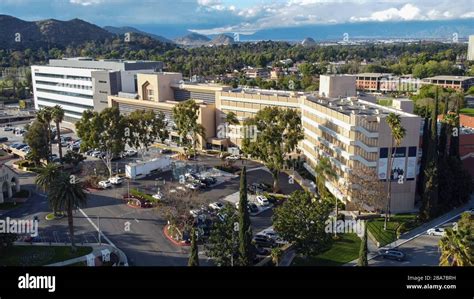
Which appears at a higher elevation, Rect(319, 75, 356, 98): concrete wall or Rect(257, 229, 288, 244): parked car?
Rect(319, 75, 356, 98): concrete wall

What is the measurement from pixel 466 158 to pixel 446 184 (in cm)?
1196

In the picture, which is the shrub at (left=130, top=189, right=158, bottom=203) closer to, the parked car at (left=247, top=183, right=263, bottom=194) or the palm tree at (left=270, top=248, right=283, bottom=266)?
the parked car at (left=247, top=183, right=263, bottom=194)

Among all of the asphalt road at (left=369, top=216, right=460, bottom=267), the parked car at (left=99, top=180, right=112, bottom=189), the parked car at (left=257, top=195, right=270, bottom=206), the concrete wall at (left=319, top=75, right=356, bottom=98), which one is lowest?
the asphalt road at (left=369, top=216, right=460, bottom=267)

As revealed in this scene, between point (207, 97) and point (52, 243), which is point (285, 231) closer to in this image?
point (52, 243)

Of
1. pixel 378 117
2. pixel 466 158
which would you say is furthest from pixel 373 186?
pixel 466 158

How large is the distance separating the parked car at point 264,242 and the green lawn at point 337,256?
2808 mm

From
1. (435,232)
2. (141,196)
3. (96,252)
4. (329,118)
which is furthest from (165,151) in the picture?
(435,232)

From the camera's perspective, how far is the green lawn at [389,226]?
39375 mm

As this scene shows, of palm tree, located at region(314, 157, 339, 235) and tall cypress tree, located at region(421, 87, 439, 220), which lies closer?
tall cypress tree, located at region(421, 87, 439, 220)

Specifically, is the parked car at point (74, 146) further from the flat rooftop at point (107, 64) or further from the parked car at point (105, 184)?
the flat rooftop at point (107, 64)

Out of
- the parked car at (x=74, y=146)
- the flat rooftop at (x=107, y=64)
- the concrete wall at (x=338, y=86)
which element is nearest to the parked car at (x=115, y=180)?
the parked car at (x=74, y=146)

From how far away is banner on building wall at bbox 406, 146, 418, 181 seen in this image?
44500 millimetres

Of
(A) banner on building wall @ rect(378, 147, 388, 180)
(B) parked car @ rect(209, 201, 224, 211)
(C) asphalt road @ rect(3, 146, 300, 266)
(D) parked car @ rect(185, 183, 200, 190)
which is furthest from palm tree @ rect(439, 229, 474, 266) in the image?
(D) parked car @ rect(185, 183, 200, 190)

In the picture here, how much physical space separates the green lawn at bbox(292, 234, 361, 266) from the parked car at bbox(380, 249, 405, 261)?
7.41ft
